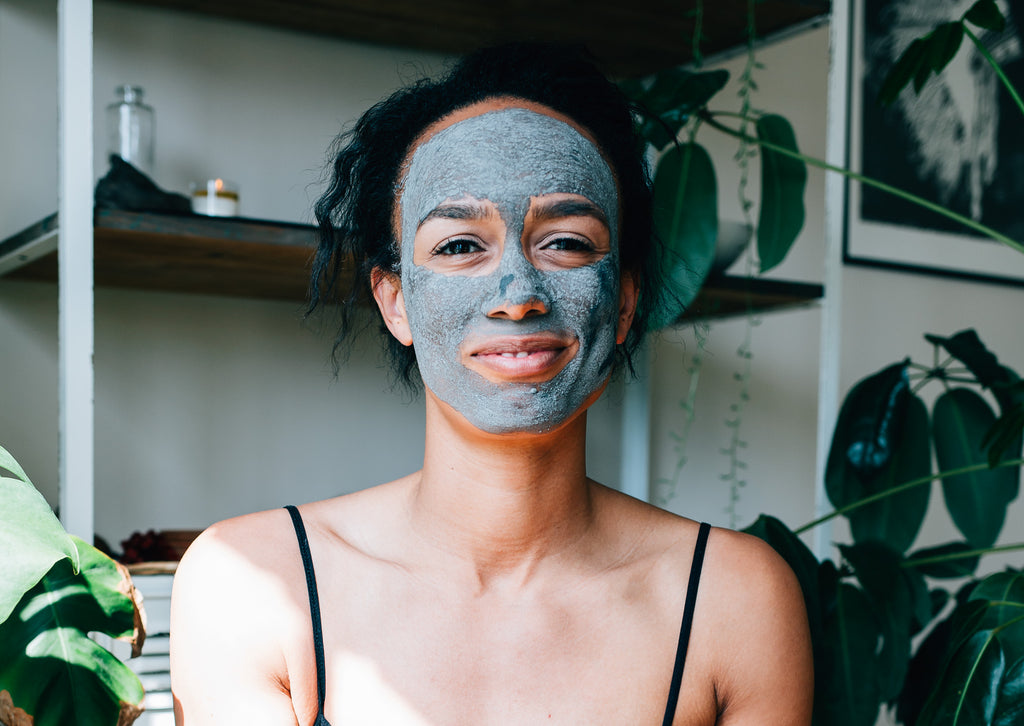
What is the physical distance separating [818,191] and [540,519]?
153cm

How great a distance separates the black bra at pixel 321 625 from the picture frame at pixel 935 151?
4.54 feet

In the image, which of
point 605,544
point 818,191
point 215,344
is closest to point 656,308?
point 605,544

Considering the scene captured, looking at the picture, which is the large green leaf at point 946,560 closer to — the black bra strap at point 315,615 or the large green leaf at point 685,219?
the large green leaf at point 685,219

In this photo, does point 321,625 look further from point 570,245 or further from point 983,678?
point 983,678

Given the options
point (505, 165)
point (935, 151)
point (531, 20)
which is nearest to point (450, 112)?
point (505, 165)

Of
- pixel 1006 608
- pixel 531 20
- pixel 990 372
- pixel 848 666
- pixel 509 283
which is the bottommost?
pixel 848 666

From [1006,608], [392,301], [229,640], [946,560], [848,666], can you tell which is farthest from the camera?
[946,560]

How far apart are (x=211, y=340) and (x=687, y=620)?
42.9 inches

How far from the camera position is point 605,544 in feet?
3.72

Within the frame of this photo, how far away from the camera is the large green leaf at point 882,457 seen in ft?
4.91

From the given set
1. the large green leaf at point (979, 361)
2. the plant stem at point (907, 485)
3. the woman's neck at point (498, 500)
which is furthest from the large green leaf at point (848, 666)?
the woman's neck at point (498, 500)

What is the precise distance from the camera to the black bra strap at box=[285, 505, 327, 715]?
1017 millimetres

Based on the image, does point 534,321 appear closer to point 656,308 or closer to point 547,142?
point 547,142

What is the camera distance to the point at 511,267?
990mm
